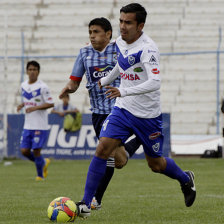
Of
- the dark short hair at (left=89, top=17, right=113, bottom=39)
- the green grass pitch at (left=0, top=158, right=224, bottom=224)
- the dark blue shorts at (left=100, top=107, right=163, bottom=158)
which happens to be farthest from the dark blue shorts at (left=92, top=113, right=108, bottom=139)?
the dark blue shorts at (left=100, top=107, right=163, bottom=158)

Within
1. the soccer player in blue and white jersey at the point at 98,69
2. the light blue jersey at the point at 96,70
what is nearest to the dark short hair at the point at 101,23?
the soccer player in blue and white jersey at the point at 98,69

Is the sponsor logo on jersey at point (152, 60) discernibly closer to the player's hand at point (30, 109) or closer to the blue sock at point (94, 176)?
the blue sock at point (94, 176)

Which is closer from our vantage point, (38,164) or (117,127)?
(117,127)

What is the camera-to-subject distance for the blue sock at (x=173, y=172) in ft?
23.6

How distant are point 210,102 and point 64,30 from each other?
274 inches

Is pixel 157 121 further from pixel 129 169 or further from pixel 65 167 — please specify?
pixel 65 167

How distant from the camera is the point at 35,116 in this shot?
1309 centimetres

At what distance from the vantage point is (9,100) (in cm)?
2277

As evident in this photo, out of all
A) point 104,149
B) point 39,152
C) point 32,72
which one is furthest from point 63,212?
point 32,72

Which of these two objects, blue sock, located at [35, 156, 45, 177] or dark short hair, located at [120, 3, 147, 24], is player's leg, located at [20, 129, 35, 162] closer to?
blue sock, located at [35, 156, 45, 177]

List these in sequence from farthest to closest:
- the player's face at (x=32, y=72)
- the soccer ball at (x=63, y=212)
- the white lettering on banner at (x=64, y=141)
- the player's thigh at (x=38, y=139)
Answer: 1. the white lettering on banner at (x=64, y=141)
2. the player's face at (x=32, y=72)
3. the player's thigh at (x=38, y=139)
4. the soccer ball at (x=63, y=212)

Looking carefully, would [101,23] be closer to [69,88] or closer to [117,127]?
[69,88]

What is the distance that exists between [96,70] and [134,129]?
148 cm

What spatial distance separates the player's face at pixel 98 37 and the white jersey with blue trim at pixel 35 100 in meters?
5.11
